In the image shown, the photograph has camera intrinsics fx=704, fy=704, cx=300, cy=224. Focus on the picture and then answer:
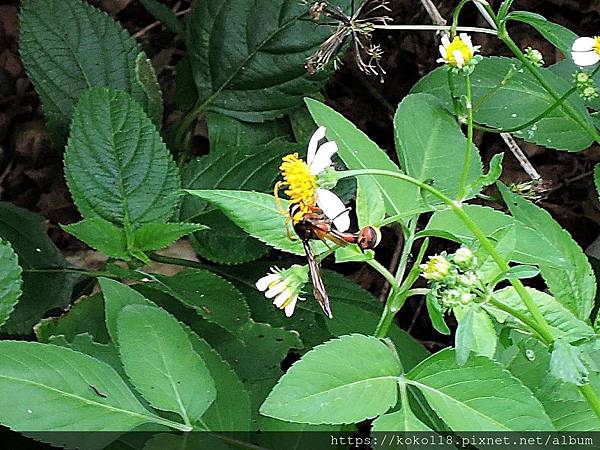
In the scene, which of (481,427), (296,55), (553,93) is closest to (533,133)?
(553,93)

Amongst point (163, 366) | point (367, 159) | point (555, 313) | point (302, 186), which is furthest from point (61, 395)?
point (555, 313)

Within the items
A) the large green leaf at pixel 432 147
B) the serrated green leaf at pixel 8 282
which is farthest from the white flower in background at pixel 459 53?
the serrated green leaf at pixel 8 282

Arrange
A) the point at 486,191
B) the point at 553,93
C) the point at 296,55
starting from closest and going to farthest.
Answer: the point at 553,93
the point at 296,55
the point at 486,191

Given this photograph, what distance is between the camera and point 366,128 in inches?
63.6

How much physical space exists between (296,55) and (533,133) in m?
0.45

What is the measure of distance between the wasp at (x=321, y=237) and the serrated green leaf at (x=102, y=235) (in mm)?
364

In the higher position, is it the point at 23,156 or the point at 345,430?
the point at 23,156

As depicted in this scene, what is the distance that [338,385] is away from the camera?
0.71m

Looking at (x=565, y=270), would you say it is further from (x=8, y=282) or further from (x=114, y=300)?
(x=8, y=282)

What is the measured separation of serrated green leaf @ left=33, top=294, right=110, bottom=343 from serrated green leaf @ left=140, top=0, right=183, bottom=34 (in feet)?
2.32

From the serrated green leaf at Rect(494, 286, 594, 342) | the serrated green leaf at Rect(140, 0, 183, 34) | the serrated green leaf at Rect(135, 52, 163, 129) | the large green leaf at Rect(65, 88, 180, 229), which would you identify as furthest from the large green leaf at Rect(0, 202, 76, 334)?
the serrated green leaf at Rect(494, 286, 594, 342)

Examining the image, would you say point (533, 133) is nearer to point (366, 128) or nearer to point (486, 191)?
point (486, 191)

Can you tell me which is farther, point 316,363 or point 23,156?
point 23,156

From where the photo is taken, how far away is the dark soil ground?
152cm
